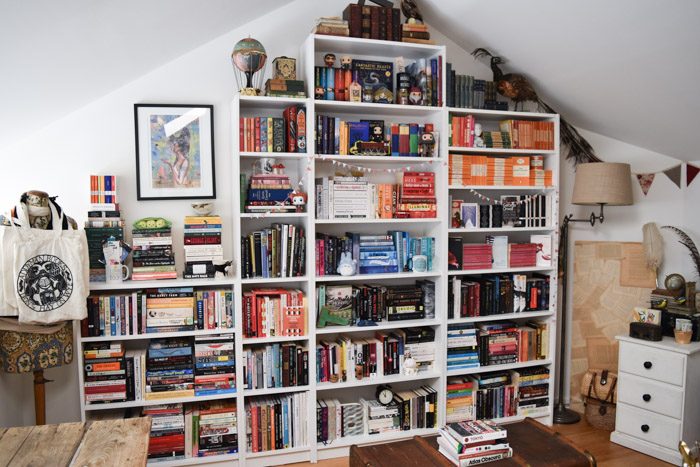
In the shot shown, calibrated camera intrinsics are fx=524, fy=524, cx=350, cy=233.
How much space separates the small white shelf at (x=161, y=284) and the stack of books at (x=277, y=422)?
0.72m

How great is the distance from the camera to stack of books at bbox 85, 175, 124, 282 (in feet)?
9.02

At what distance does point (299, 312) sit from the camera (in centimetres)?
296

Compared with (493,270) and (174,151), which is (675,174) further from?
(174,151)

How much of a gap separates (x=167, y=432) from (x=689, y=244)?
3.39 meters

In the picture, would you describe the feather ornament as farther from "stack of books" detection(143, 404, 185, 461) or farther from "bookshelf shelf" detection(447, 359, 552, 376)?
"stack of books" detection(143, 404, 185, 461)

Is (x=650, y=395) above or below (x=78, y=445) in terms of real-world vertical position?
below

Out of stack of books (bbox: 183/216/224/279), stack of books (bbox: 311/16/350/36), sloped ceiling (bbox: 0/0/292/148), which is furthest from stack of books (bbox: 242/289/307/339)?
stack of books (bbox: 311/16/350/36)

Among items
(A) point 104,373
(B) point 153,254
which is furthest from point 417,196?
(A) point 104,373

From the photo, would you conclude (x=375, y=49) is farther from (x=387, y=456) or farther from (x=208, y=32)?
(x=387, y=456)

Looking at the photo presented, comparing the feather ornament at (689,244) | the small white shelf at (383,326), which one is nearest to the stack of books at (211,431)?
the small white shelf at (383,326)

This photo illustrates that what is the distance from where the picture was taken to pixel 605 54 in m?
2.80

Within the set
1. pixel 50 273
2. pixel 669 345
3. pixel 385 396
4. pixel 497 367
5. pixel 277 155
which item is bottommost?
pixel 385 396

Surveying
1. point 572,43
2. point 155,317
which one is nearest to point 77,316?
point 155,317

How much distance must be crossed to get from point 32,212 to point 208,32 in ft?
4.32
